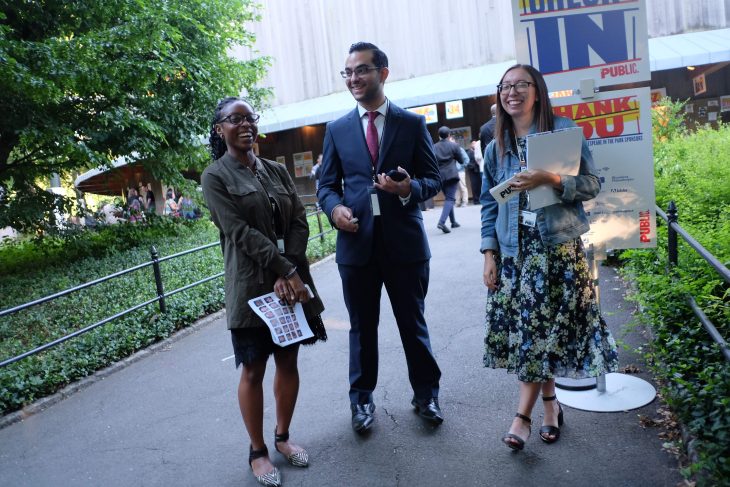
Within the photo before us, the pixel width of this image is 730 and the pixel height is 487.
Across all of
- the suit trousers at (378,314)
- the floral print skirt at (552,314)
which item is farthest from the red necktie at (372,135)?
the floral print skirt at (552,314)

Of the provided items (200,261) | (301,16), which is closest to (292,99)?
(301,16)

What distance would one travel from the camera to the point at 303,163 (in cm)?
2558

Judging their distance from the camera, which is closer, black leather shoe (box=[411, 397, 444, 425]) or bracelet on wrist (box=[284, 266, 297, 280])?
bracelet on wrist (box=[284, 266, 297, 280])

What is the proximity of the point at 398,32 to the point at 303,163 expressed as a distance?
6560mm

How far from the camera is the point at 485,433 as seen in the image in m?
3.78

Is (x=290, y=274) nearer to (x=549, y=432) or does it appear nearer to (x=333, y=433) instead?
(x=333, y=433)

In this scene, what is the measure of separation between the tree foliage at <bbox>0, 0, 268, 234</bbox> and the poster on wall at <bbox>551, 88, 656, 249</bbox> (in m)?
6.67

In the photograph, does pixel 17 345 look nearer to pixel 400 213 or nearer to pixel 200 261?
pixel 200 261

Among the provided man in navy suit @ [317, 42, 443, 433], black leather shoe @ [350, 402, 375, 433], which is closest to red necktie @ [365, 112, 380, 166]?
man in navy suit @ [317, 42, 443, 433]

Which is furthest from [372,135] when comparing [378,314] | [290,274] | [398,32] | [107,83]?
[398,32]

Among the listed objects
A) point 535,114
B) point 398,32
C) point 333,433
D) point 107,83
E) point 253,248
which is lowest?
point 333,433

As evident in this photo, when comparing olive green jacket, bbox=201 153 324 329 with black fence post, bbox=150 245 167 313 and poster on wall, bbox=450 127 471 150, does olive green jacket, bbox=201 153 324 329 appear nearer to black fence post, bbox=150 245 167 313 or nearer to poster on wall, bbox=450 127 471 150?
black fence post, bbox=150 245 167 313

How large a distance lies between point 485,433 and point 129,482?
7.38 ft

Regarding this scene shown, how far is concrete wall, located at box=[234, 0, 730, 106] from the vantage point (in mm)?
19500
